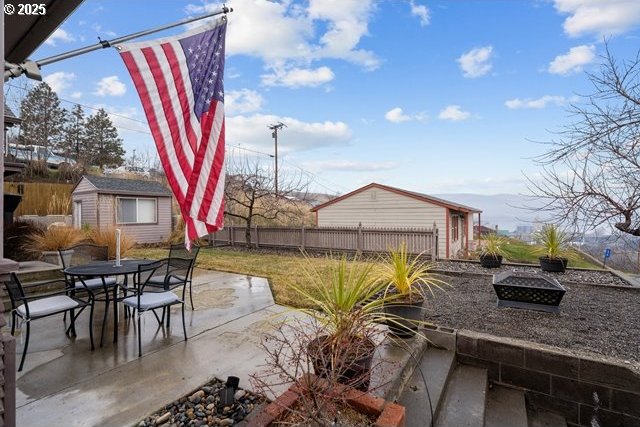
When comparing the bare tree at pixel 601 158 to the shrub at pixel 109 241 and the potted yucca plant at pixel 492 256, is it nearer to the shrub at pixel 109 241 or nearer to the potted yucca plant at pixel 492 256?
the potted yucca plant at pixel 492 256

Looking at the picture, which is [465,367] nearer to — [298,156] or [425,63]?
[425,63]

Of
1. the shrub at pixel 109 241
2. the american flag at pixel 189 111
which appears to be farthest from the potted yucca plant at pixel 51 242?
the american flag at pixel 189 111

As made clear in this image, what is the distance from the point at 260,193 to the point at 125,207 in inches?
248

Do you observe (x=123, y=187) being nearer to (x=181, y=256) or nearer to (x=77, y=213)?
(x=77, y=213)

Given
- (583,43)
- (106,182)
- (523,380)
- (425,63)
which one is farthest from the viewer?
(106,182)

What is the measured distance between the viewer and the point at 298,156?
24922 millimetres

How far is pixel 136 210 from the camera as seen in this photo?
47.4ft

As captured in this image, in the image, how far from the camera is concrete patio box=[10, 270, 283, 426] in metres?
2.26

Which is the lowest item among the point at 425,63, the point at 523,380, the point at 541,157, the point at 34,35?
the point at 523,380

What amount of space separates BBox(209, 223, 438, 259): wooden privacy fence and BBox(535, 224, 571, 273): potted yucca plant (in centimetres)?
294

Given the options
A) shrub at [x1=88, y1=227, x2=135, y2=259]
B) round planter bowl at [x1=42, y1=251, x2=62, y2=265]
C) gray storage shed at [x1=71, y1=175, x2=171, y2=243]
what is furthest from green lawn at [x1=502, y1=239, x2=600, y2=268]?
gray storage shed at [x1=71, y1=175, x2=171, y2=243]

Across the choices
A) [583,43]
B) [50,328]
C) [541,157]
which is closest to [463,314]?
[541,157]

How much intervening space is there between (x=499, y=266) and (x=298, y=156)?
61.8ft

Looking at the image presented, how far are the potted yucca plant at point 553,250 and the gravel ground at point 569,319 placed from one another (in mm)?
1470
